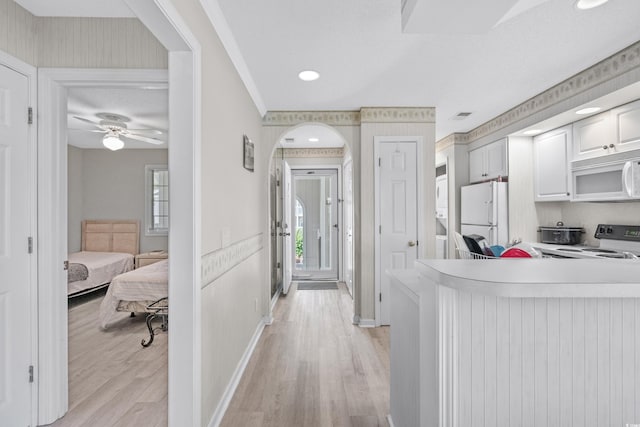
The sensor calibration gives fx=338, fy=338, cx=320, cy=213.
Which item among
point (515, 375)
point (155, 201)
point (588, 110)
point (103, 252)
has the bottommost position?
point (103, 252)

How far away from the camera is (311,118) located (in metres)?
3.87

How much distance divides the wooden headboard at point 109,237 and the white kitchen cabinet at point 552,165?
20.5 feet

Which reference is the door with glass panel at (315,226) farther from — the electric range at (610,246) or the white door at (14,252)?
the white door at (14,252)

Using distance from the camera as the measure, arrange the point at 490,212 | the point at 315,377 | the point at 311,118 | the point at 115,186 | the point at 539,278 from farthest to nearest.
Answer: the point at 115,186, the point at 490,212, the point at 311,118, the point at 315,377, the point at 539,278

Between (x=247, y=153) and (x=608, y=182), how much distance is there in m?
3.08

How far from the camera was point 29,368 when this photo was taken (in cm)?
187

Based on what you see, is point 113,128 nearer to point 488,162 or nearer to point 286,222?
point 286,222

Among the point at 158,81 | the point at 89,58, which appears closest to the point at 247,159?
the point at 158,81

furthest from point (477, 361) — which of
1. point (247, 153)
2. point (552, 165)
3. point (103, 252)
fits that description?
point (103, 252)

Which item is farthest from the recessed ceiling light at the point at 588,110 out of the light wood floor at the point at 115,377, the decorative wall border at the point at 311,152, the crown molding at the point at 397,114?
the light wood floor at the point at 115,377

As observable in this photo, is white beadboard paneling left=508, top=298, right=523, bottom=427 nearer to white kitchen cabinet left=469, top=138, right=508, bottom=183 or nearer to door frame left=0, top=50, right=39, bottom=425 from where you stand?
door frame left=0, top=50, right=39, bottom=425

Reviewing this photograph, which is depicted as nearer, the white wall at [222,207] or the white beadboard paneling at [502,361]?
the white beadboard paneling at [502,361]

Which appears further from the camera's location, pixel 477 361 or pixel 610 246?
pixel 610 246

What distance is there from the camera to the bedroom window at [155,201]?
243 inches
